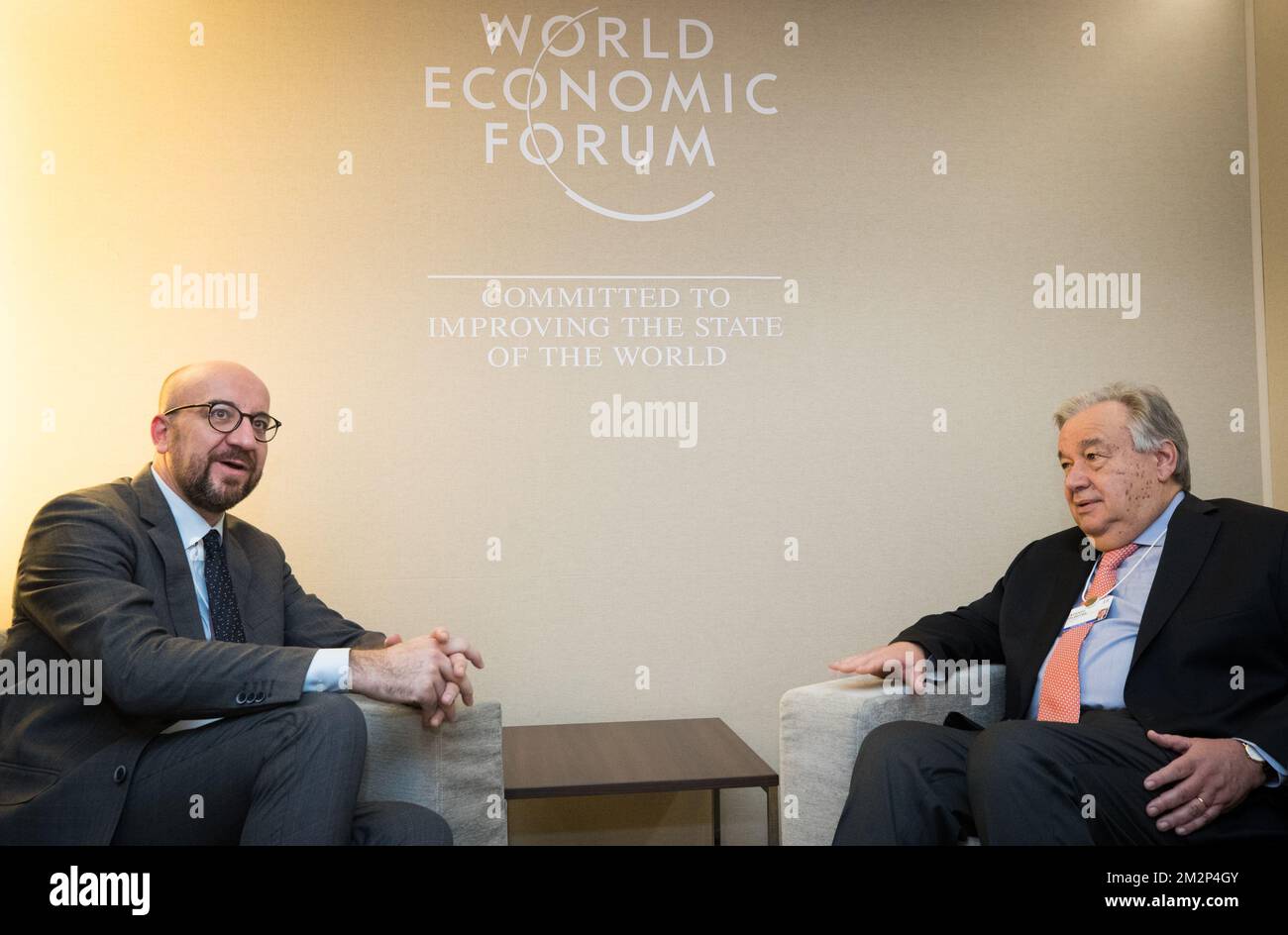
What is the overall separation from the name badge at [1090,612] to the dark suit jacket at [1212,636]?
2 cm

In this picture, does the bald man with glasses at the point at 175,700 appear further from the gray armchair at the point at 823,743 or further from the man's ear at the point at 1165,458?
the man's ear at the point at 1165,458

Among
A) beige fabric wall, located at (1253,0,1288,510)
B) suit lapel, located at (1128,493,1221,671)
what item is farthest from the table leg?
beige fabric wall, located at (1253,0,1288,510)

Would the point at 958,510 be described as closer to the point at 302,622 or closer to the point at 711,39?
the point at 711,39

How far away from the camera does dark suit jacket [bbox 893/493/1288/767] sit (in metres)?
2.50

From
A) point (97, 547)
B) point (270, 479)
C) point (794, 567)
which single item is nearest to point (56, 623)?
point (97, 547)

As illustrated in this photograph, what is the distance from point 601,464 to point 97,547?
1613 millimetres

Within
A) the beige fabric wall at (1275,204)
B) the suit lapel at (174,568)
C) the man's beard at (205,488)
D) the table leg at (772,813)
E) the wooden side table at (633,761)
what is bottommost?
the table leg at (772,813)

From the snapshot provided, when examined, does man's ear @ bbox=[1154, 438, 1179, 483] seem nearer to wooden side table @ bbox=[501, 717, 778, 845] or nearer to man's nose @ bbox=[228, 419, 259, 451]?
wooden side table @ bbox=[501, 717, 778, 845]

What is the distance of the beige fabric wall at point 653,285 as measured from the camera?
11.3 feet

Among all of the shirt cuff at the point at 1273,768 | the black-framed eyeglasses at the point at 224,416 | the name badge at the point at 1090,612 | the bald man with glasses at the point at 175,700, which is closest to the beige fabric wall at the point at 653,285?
the black-framed eyeglasses at the point at 224,416

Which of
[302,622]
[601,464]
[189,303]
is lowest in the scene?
[302,622]

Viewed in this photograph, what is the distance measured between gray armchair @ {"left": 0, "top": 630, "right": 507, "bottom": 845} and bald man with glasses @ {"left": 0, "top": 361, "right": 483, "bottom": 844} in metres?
0.09
